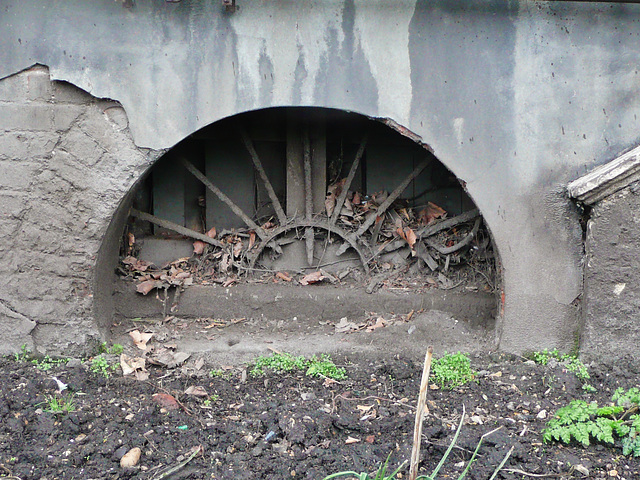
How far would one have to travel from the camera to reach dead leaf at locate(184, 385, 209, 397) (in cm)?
414

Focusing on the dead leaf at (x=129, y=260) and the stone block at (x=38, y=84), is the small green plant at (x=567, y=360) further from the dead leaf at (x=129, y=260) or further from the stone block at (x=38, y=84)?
the stone block at (x=38, y=84)

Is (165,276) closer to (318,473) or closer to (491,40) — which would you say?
(318,473)

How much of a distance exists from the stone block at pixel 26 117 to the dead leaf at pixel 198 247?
1754 millimetres

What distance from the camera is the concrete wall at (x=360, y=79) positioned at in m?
4.10

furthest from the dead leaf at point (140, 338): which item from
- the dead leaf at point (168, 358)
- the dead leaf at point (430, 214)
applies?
the dead leaf at point (430, 214)

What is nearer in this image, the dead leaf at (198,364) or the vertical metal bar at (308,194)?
the dead leaf at (198,364)

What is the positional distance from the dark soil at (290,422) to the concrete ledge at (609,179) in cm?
116

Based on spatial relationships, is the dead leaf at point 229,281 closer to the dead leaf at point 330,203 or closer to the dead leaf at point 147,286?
the dead leaf at point 147,286

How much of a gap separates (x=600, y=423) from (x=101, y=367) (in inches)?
121

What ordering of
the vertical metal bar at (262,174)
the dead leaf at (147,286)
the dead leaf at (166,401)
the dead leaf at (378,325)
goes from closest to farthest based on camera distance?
the dead leaf at (166,401) < the dead leaf at (378,325) < the dead leaf at (147,286) < the vertical metal bar at (262,174)

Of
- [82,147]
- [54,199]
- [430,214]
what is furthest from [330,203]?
[54,199]

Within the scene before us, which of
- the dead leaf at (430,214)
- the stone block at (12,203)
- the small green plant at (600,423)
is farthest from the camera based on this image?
the dead leaf at (430,214)

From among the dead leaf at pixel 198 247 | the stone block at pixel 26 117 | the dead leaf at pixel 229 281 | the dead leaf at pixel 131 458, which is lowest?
the dead leaf at pixel 131 458

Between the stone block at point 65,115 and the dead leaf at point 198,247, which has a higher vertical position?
the stone block at point 65,115
